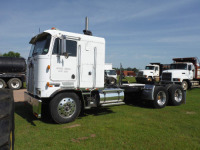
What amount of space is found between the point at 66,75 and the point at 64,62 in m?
0.49

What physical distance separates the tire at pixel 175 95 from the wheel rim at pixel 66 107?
5916 millimetres

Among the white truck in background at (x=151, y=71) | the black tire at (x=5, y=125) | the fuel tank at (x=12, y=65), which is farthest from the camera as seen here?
the white truck in background at (x=151, y=71)

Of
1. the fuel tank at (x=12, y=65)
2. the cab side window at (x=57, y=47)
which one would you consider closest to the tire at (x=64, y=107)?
the cab side window at (x=57, y=47)

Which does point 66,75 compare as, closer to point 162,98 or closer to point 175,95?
point 162,98

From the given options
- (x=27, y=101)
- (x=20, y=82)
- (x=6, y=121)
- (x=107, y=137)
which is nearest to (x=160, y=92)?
(x=107, y=137)

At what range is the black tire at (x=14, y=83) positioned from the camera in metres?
17.6

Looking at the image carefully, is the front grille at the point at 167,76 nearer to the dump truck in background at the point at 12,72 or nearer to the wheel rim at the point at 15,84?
the dump truck in background at the point at 12,72

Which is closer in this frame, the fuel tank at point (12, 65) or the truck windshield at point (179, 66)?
the fuel tank at point (12, 65)

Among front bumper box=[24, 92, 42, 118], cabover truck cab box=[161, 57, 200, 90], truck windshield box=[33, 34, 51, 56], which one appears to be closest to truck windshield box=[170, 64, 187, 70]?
cabover truck cab box=[161, 57, 200, 90]

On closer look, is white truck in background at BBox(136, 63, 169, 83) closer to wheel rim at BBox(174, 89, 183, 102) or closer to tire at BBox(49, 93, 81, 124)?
wheel rim at BBox(174, 89, 183, 102)

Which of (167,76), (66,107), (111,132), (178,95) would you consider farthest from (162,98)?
(167,76)

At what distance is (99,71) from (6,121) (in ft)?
17.3

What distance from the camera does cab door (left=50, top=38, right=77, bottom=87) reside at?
6293 mm

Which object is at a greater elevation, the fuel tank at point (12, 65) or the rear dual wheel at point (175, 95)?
the fuel tank at point (12, 65)
